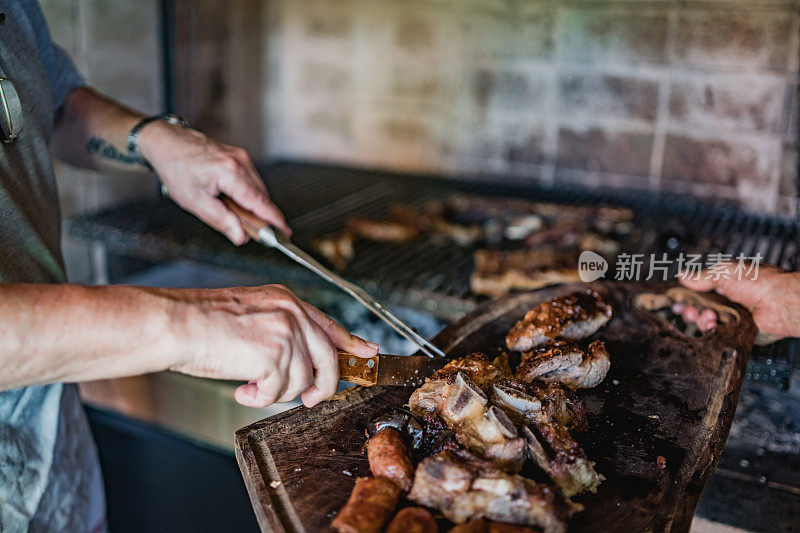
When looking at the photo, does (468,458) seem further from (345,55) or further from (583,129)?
(345,55)

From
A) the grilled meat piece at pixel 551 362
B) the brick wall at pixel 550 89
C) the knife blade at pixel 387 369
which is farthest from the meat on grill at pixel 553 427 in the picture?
the brick wall at pixel 550 89

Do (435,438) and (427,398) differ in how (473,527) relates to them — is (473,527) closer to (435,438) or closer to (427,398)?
(435,438)

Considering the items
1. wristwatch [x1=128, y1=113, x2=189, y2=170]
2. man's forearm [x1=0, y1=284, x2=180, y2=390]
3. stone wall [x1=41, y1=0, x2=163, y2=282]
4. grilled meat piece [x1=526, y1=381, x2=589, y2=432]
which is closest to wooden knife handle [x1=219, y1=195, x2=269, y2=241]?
wristwatch [x1=128, y1=113, x2=189, y2=170]

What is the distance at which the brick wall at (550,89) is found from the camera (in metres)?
3.83

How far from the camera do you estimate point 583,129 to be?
14.1 ft

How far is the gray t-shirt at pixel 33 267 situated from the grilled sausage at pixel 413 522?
126 centimetres

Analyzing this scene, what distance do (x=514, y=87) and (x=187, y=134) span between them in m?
2.59

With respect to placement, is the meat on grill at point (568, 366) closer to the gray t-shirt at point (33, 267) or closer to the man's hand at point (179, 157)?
the man's hand at point (179, 157)

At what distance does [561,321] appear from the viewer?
2.02 meters

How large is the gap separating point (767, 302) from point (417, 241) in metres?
1.70

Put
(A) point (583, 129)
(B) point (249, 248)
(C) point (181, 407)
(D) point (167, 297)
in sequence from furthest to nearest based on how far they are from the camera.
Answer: (A) point (583, 129), (C) point (181, 407), (B) point (249, 248), (D) point (167, 297)

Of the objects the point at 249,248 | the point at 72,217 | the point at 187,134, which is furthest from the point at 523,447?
the point at 72,217

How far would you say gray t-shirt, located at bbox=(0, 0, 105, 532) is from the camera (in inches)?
77.6

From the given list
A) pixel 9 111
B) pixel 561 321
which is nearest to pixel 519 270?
pixel 561 321
